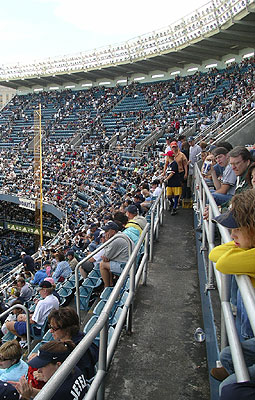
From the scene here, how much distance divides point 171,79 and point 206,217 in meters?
29.8

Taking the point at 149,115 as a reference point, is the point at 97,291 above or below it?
below

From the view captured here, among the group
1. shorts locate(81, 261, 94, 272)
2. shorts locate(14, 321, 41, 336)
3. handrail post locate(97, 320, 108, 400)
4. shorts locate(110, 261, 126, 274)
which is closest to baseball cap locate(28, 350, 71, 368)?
handrail post locate(97, 320, 108, 400)

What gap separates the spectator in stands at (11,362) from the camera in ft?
9.71

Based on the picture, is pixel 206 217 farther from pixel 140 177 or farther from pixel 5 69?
pixel 5 69

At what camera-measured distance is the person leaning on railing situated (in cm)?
151

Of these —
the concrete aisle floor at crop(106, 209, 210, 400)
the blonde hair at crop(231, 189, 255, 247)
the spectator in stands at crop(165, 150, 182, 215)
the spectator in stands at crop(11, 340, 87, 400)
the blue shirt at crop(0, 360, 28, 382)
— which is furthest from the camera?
the spectator in stands at crop(165, 150, 182, 215)

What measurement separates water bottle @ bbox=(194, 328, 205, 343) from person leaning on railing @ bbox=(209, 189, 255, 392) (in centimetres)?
A: 121

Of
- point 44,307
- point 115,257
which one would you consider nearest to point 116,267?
point 115,257

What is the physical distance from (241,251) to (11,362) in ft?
7.81

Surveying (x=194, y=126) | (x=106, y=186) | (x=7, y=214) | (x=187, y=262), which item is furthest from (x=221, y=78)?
(x=187, y=262)

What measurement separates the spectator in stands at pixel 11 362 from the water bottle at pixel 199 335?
1.49 meters

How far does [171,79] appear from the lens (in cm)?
3116

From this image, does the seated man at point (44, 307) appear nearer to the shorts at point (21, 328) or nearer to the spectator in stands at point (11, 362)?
the shorts at point (21, 328)

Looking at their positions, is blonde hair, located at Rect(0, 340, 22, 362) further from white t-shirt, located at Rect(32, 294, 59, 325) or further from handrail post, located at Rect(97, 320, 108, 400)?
white t-shirt, located at Rect(32, 294, 59, 325)
